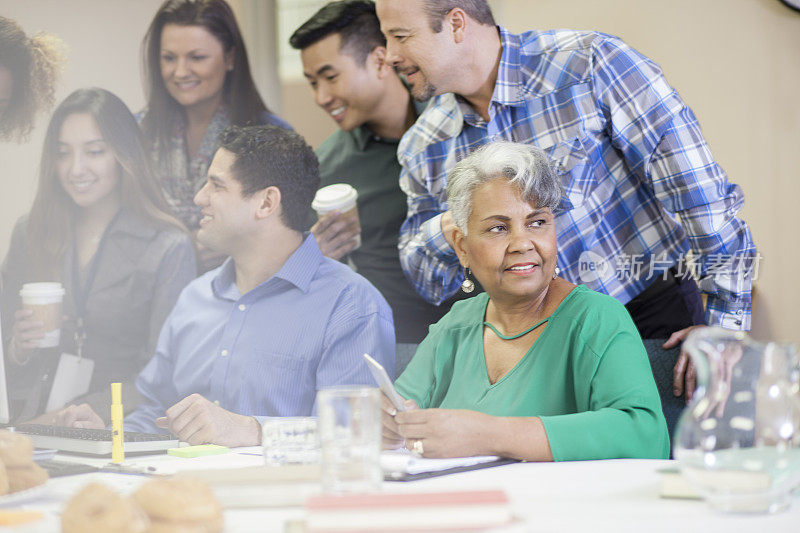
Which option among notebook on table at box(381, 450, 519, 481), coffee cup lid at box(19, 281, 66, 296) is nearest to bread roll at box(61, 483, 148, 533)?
notebook on table at box(381, 450, 519, 481)

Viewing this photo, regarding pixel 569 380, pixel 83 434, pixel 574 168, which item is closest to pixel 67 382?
pixel 83 434

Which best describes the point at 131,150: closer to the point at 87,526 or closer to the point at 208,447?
the point at 208,447

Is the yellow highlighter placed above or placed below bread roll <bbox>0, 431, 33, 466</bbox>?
below

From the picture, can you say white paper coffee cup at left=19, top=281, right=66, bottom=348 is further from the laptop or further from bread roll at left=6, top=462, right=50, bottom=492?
bread roll at left=6, top=462, right=50, bottom=492

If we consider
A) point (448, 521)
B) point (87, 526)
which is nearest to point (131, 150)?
point (87, 526)

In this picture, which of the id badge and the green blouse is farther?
the id badge

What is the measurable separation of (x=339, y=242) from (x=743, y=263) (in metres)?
1.06

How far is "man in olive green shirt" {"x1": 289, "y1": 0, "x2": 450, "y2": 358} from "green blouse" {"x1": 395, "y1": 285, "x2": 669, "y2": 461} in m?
0.45

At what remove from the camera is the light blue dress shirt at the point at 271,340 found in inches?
86.0

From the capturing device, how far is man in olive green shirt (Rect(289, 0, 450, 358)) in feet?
7.68

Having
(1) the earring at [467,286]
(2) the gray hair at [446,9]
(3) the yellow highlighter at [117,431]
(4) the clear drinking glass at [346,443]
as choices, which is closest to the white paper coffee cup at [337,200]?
(1) the earring at [467,286]

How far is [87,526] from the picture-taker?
804 millimetres

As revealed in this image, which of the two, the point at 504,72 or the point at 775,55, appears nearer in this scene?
the point at 775,55

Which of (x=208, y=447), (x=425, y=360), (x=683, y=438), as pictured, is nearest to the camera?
(x=683, y=438)
